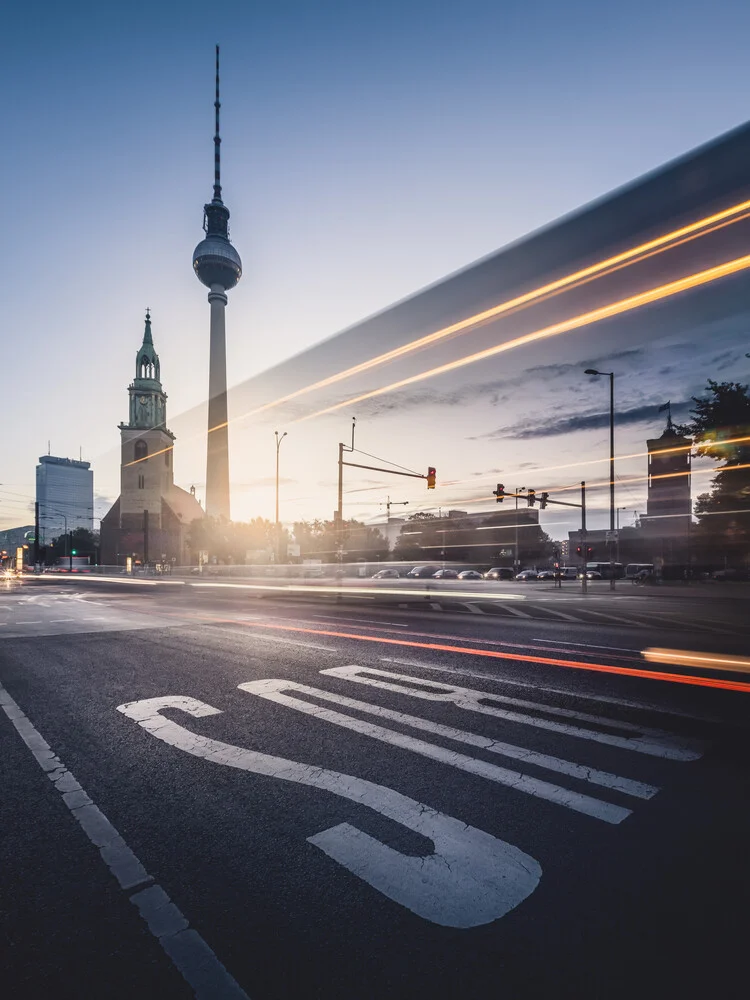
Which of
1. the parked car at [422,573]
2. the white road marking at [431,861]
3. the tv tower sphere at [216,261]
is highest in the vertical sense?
the tv tower sphere at [216,261]

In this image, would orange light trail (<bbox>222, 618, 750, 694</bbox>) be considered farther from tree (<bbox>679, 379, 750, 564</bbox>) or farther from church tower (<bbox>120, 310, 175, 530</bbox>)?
church tower (<bbox>120, 310, 175, 530</bbox>)

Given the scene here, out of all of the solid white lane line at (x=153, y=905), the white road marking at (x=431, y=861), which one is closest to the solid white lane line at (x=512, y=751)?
the white road marking at (x=431, y=861)

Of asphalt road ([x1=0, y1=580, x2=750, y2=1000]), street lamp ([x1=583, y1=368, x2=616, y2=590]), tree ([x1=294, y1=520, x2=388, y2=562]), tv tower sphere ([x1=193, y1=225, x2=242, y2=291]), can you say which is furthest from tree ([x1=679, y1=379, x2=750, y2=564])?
tv tower sphere ([x1=193, y1=225, x2=242, y2=291])

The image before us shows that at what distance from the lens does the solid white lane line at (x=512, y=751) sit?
3482 millimetres

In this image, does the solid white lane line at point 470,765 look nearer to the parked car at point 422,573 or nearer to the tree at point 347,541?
the parked car at point 422,573

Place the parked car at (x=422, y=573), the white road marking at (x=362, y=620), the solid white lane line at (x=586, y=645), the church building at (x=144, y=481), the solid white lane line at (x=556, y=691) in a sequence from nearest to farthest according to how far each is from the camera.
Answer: the solid white lane line at (x=556, y=691) → the solid white lane line at (x=586, y=645) → the white road marking at (x=362, y=620) → the parked car at (x=422, y=573) → the church building at (x=144, y=481)

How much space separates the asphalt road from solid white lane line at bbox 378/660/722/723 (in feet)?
0.15

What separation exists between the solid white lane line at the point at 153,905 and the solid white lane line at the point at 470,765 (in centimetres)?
216

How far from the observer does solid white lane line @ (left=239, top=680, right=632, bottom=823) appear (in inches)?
125

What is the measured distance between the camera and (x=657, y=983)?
1.86 metres

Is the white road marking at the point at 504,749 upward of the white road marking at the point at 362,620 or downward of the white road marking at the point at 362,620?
upward

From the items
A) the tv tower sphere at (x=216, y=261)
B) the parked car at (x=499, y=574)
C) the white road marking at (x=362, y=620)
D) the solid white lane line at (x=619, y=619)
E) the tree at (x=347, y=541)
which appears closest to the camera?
the white road marking at (x=362, y=620)

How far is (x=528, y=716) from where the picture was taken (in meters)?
5.06

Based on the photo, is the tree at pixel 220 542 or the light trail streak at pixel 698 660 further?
the tree at pixel 220 542
